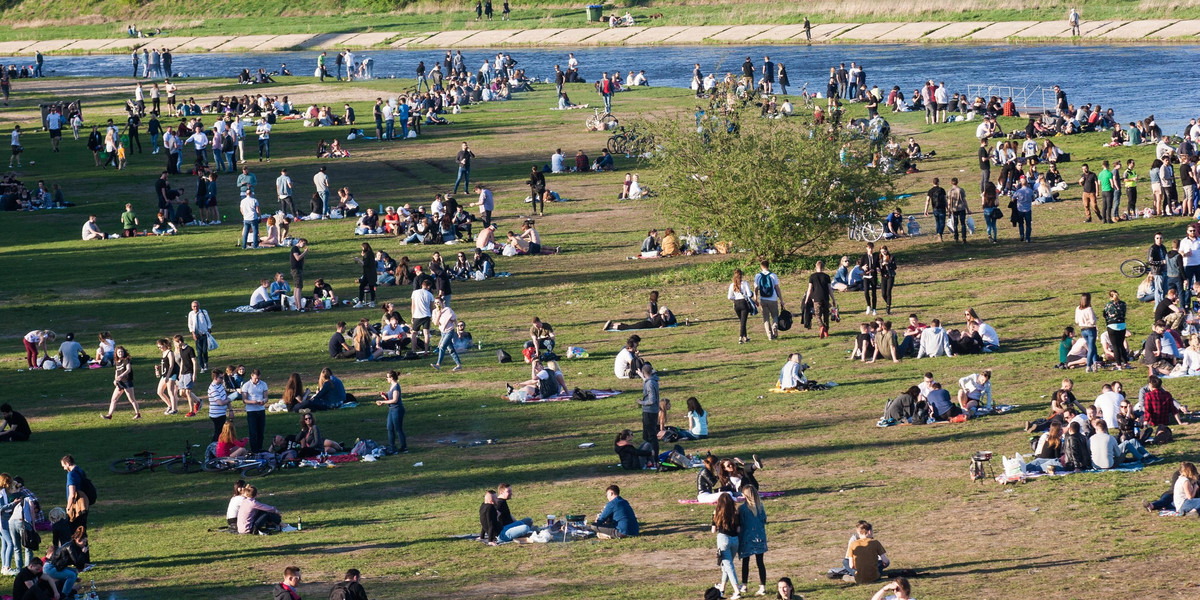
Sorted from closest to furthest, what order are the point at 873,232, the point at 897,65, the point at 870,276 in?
the point at 870,276 → the point at 873,232 → the point at 897,65

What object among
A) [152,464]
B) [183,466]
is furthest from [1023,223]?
[152,464]

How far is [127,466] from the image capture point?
83.8 feet

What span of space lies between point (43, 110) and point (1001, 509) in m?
65.5

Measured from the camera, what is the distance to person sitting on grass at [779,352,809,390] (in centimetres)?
2830

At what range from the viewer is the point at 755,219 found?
129 feet

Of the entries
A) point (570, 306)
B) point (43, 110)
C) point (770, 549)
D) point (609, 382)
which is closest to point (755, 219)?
point (570, 306)

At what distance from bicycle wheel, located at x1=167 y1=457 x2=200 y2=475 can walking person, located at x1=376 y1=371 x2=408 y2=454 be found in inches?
125

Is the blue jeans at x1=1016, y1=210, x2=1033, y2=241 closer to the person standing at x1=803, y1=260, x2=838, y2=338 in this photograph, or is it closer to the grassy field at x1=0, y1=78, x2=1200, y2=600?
the grassy field at x1=0, y1=78, x2=1200, y2=600

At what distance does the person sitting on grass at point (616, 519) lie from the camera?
20531 millimetres

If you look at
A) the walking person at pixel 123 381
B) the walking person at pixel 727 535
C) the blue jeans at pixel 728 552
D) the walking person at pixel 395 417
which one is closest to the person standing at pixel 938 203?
the walking person at pixel 395 417

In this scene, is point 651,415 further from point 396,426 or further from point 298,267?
point 298,267

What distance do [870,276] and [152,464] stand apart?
51.4 feet

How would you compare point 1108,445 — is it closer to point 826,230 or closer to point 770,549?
point 770,549

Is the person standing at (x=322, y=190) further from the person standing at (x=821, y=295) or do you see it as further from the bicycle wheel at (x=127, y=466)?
the bicycle wheel at (x=127, y=466)
